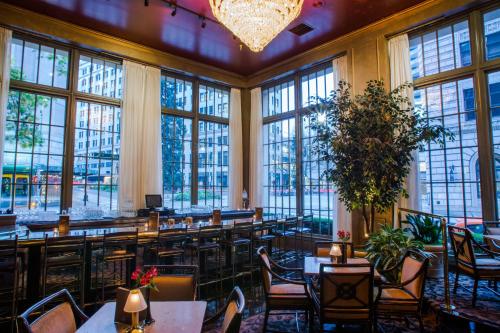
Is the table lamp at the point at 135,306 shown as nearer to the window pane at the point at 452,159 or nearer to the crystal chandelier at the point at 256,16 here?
the crystal chandelier at the point at 256,16

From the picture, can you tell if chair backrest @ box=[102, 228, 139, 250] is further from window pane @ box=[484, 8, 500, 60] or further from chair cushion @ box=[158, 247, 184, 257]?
window pane @ box=[484, 8, 500, 60]

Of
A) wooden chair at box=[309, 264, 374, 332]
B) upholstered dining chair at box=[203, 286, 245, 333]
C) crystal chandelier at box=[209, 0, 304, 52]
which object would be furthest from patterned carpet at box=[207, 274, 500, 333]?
crystal chandelier at box=[209, 0, 304, 52]

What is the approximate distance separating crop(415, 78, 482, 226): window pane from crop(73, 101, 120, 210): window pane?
20.5 ft

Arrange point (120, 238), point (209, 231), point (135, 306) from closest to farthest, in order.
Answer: point (135, 306)
point (120, 238)
point (209, 231)

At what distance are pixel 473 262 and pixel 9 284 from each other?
5617 mm

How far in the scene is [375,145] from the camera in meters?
4.86

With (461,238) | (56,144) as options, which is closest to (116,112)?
(56,144)

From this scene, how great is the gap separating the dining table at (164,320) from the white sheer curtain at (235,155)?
21.1ft

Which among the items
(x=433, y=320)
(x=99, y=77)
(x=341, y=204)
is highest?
(x=99, y=77)

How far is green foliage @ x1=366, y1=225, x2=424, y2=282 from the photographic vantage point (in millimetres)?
4258

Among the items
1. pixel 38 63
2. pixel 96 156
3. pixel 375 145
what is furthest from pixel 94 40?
pixel 375 145

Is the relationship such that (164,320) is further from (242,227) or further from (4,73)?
(4,73)

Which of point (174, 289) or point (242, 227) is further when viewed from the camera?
point (242, 227)

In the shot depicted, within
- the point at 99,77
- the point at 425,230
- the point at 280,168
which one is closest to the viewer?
the point at 425,230
